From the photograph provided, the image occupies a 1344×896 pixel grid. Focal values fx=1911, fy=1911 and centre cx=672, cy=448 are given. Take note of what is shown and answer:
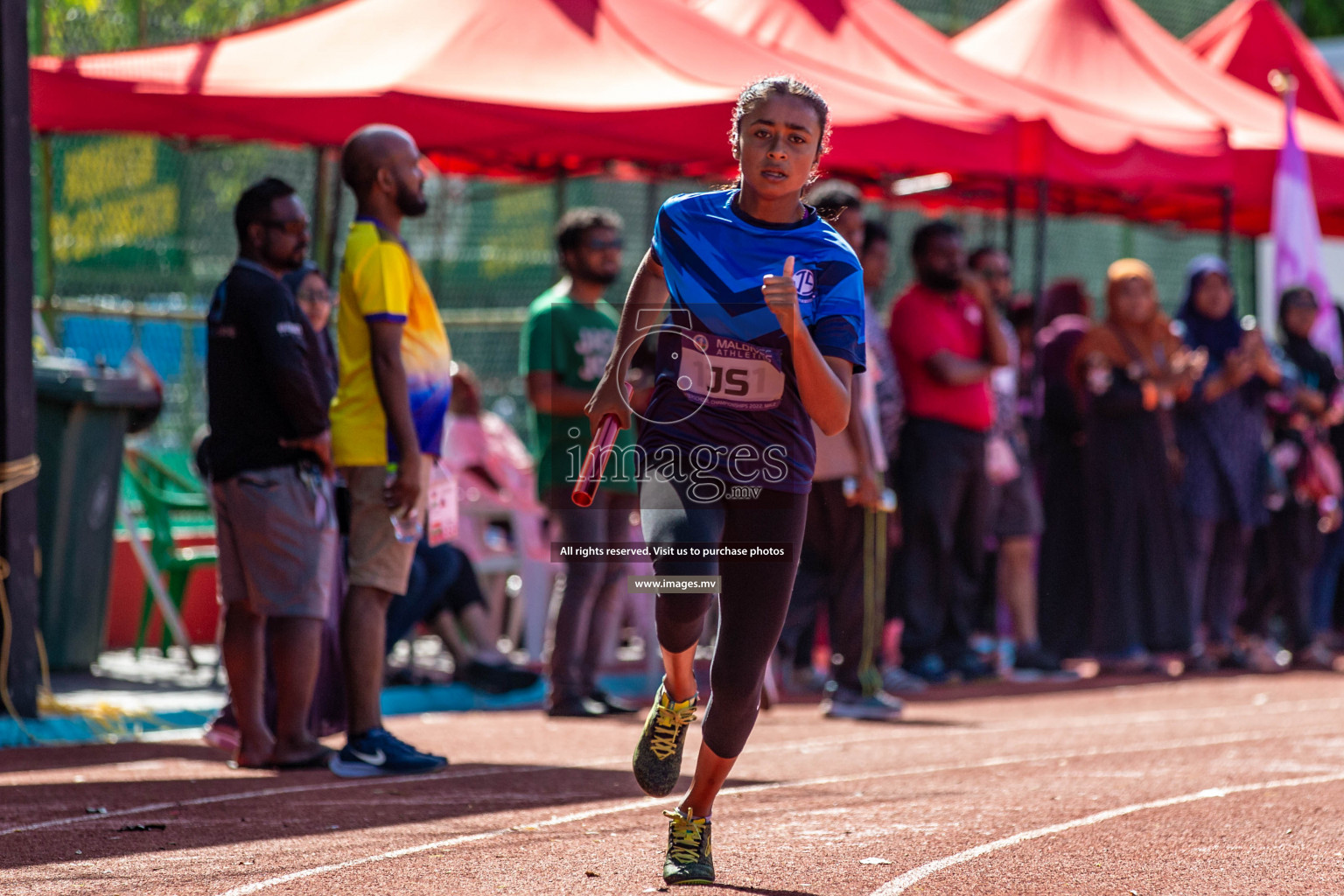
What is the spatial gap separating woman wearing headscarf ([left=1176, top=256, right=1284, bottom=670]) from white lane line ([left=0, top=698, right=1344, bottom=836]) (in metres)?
1.64

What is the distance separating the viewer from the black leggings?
14.6ft

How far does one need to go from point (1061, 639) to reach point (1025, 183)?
338 cm

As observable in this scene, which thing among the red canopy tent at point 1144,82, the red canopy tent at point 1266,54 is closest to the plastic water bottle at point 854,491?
the red canopy tent at point 1144,82

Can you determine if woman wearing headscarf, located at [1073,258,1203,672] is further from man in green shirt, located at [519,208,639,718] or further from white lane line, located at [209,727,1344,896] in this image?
man in green shirt, located at [519,208,639,718]

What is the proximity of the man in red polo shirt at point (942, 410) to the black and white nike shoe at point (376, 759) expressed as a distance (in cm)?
375

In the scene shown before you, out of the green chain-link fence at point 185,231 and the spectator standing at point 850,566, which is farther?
the green chain-link fence at point 185,231

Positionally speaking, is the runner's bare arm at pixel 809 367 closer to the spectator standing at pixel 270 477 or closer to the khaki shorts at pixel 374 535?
the khaki shorts at pixel 374 535

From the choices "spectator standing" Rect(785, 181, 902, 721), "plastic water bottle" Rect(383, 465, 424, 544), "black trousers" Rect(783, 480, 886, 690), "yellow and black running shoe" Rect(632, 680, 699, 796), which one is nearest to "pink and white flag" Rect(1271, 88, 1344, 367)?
"spectator standing" Rect(785, 181, 902, 721)

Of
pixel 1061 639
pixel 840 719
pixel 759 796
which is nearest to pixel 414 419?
pixel 759 796

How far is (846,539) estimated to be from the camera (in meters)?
8.43

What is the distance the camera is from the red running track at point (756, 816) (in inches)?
183

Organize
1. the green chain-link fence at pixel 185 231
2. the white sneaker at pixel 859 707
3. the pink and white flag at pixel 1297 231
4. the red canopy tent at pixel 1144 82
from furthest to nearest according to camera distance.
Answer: the red canopy tent at pixel 1144 82
the pink and white flag at pixel 1297 231
the green chain-link fence at pixel 185 231
the white sneaker at pixel 859 707

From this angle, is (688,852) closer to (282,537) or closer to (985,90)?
(282,537)

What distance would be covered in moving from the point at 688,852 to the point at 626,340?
4.13 feet
